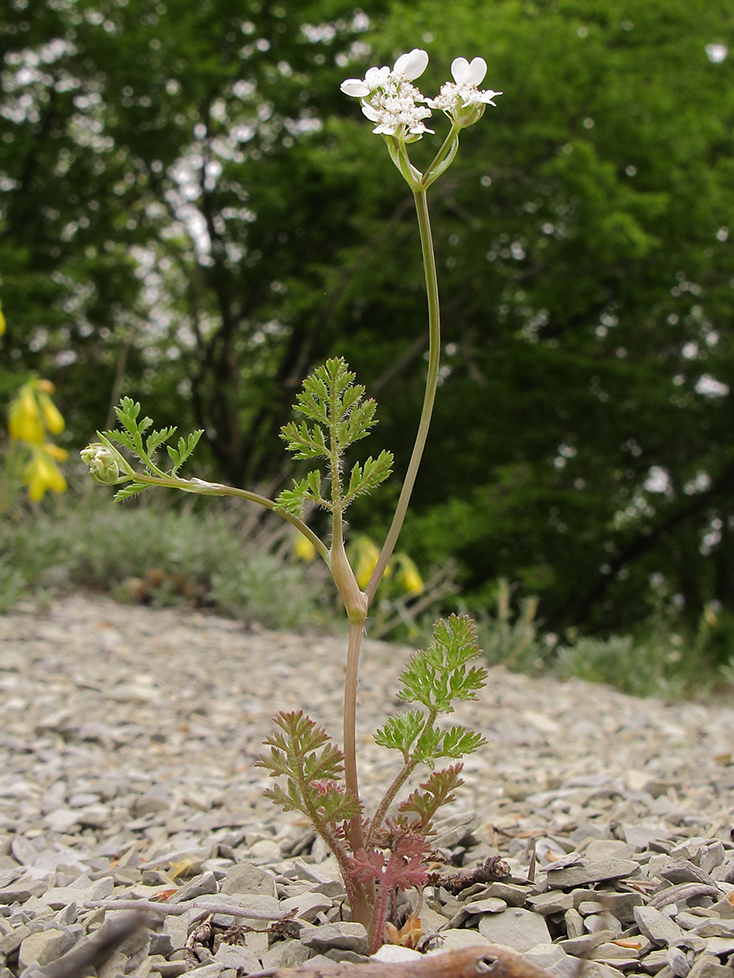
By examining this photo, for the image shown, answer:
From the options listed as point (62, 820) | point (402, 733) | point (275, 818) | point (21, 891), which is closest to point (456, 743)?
point (402, 733)

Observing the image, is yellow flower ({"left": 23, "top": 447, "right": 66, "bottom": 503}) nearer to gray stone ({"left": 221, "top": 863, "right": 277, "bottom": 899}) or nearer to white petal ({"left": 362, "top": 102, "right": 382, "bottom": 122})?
gray stone ({"left": 221, "top": 863, "right": 277, "bottom": 899})

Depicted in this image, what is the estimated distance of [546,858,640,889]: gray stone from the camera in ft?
4.17

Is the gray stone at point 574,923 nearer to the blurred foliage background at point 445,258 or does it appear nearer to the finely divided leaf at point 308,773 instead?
the finely divided leaf at point 308,773

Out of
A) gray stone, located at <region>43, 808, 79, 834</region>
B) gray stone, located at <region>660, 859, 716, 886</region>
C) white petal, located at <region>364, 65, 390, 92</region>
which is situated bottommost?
gray stone, located at <region>43, 808, 79, 834</region>

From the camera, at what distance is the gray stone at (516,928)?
1.14m

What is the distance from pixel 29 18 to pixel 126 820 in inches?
460

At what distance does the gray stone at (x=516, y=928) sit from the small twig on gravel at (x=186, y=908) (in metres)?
0.29

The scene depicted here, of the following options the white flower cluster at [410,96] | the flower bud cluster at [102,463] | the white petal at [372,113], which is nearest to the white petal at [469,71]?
the white flower cluster at [410,96]

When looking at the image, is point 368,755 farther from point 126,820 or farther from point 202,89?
point 202,89

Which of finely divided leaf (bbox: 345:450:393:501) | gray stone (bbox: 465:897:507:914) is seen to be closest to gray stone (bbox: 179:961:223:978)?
gray stone (bbox: 465:897:507:914)

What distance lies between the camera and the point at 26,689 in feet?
9.79

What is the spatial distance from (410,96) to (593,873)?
1.17m

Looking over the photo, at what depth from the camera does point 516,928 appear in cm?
117

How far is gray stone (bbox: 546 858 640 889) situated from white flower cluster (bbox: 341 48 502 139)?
3.65ft
